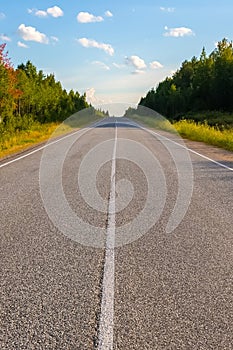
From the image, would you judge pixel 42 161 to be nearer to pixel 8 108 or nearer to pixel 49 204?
pixel 49 204

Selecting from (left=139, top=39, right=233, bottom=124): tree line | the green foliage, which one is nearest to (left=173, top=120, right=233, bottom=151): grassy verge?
the green foliage

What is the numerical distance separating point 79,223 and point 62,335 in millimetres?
3191

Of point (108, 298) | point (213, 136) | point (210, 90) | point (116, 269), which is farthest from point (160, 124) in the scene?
point (108, 298)

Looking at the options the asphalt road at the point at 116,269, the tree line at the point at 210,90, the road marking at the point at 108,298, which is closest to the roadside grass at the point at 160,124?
the tree line at the point at 210,90

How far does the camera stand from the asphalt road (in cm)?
302

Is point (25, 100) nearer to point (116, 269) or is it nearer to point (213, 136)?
point (213, 136)

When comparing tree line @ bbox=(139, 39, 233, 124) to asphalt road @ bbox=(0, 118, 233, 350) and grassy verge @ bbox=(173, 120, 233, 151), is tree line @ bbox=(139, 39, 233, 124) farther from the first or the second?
asphalt road @ bbox=(0, 118, 233, 350)

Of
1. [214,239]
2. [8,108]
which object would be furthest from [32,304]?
[8,108]

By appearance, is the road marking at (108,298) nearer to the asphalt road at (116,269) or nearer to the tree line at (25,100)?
the asphalt road at (116,269)

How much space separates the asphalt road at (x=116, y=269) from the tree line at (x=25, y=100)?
779 inches

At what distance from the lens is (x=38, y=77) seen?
54.4m

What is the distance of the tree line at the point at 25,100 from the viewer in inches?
1187

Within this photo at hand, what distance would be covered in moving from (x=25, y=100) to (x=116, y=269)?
4165 centimetres

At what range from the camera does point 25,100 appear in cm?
4388
